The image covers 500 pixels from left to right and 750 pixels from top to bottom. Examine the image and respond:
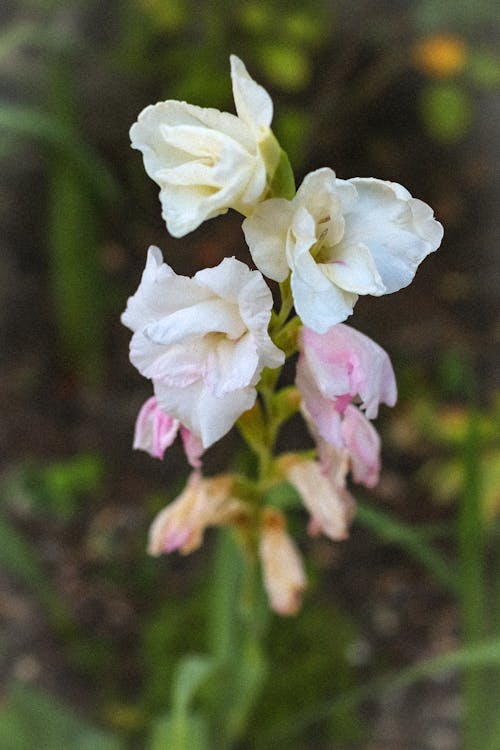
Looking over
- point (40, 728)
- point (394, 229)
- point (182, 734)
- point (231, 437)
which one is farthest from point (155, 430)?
point (231, 437)

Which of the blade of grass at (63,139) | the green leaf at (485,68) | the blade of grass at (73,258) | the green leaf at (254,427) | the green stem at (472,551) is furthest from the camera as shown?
the green leaf at (485,68)

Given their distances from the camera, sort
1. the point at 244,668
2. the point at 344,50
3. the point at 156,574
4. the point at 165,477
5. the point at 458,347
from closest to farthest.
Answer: the point at 244,668, the point at 156,574, the point at 165,477, the point at 458,347, the point at 344,50

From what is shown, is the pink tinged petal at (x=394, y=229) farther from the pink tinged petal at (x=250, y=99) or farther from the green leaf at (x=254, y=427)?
the green leaf at (x=254, y=427)

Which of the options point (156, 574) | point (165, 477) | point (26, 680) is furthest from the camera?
point (165, 477)

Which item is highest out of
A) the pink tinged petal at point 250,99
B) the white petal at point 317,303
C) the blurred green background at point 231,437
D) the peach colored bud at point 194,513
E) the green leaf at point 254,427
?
the pink tinged petal at point 250,99

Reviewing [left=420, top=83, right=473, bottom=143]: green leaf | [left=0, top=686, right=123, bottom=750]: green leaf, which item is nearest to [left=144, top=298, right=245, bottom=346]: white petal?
[left=0, top=686, right=123, bottom=750]: green leaf

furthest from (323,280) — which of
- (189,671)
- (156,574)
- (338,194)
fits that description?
(156,574)

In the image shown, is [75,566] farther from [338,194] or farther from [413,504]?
[338,194]

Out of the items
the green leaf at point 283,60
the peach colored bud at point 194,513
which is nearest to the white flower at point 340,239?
the peach colored bud at point 194,513
